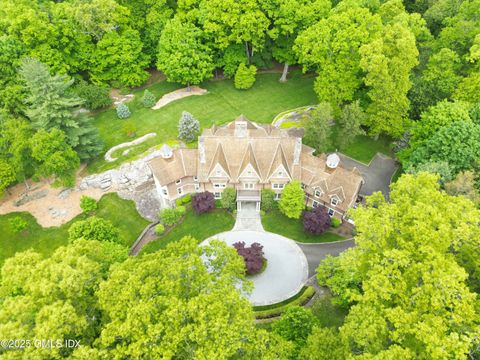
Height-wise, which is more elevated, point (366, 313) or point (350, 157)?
point (366, 313)

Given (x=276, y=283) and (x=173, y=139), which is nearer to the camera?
(x=276, y=283)

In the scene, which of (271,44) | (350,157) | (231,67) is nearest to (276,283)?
(350,157)

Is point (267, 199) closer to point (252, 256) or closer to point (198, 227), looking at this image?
point (252, 256)

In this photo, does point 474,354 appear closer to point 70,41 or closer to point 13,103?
point 13,103

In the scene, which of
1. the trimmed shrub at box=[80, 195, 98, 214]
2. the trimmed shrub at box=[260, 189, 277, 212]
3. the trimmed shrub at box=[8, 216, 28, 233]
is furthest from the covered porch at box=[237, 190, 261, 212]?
the trimmed shrub at box=[8, 216, 28, 233]

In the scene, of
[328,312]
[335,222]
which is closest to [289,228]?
[335,222]

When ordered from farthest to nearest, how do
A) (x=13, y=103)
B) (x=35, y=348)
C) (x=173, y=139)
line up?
1. (x=173, y=139)
2. (x=13, y=103)
3. (x=35, y=348)
